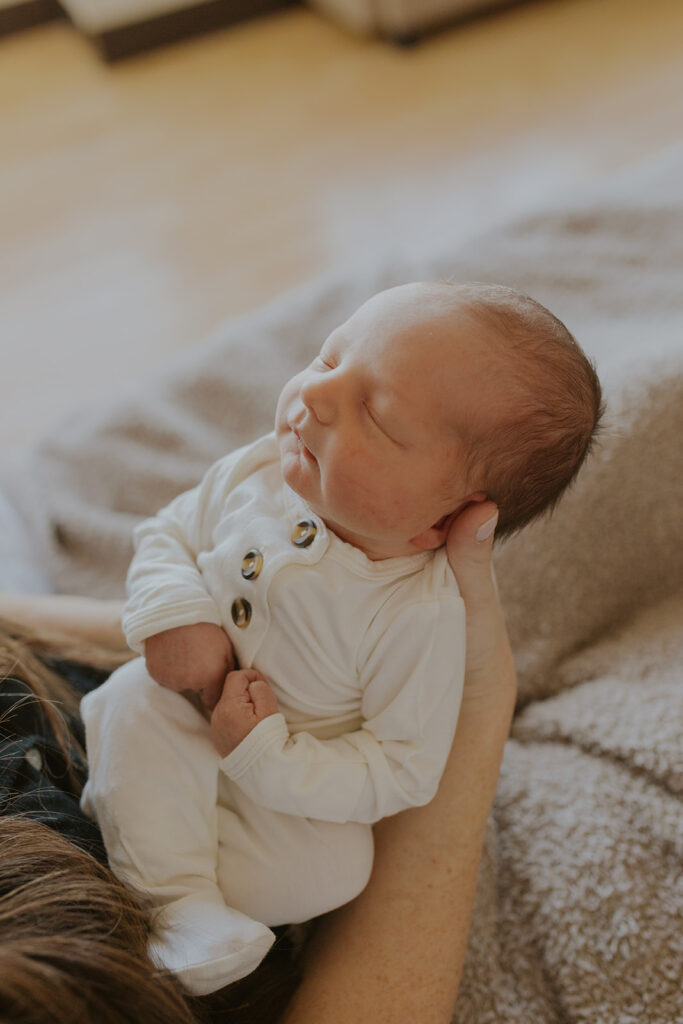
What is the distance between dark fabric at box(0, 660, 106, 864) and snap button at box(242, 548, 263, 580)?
8.2 inches

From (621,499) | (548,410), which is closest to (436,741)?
(548,410)

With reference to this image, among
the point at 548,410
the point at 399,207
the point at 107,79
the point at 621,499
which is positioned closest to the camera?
the point at 548,410

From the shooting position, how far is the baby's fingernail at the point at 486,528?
0.75 metres

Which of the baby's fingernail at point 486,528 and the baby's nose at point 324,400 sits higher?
the baby's nose at point 324,400

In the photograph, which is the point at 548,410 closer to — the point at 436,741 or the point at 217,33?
the point at 436,741

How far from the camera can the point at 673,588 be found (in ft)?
3.64

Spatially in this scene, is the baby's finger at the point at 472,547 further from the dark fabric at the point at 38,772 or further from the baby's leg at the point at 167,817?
the dark fabric at the point at 38,772

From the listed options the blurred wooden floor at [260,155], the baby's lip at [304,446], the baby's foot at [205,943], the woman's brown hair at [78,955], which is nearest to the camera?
the woman's brown hair at [78,955]

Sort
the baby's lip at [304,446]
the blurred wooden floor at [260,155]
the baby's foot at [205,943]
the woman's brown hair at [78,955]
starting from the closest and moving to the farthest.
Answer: the woman's brown hair at [78,955] < the baby's foot at [205,943] < the baby's lip at [304,446] < the blurred wooden floor at [260,155]

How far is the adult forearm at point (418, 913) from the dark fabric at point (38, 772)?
0.72 ft

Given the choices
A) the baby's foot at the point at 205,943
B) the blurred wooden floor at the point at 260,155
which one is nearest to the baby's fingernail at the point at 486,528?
the baby's foot at the point at 205,943

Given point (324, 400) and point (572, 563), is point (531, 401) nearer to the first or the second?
point (324, 400)

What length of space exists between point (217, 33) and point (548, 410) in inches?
134

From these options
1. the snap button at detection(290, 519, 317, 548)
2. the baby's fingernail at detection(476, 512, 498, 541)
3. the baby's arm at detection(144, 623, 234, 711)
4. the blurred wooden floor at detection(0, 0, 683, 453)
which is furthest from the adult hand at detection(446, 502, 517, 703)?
the blurred wooden floor at detection(0, 0, 683, 453)
